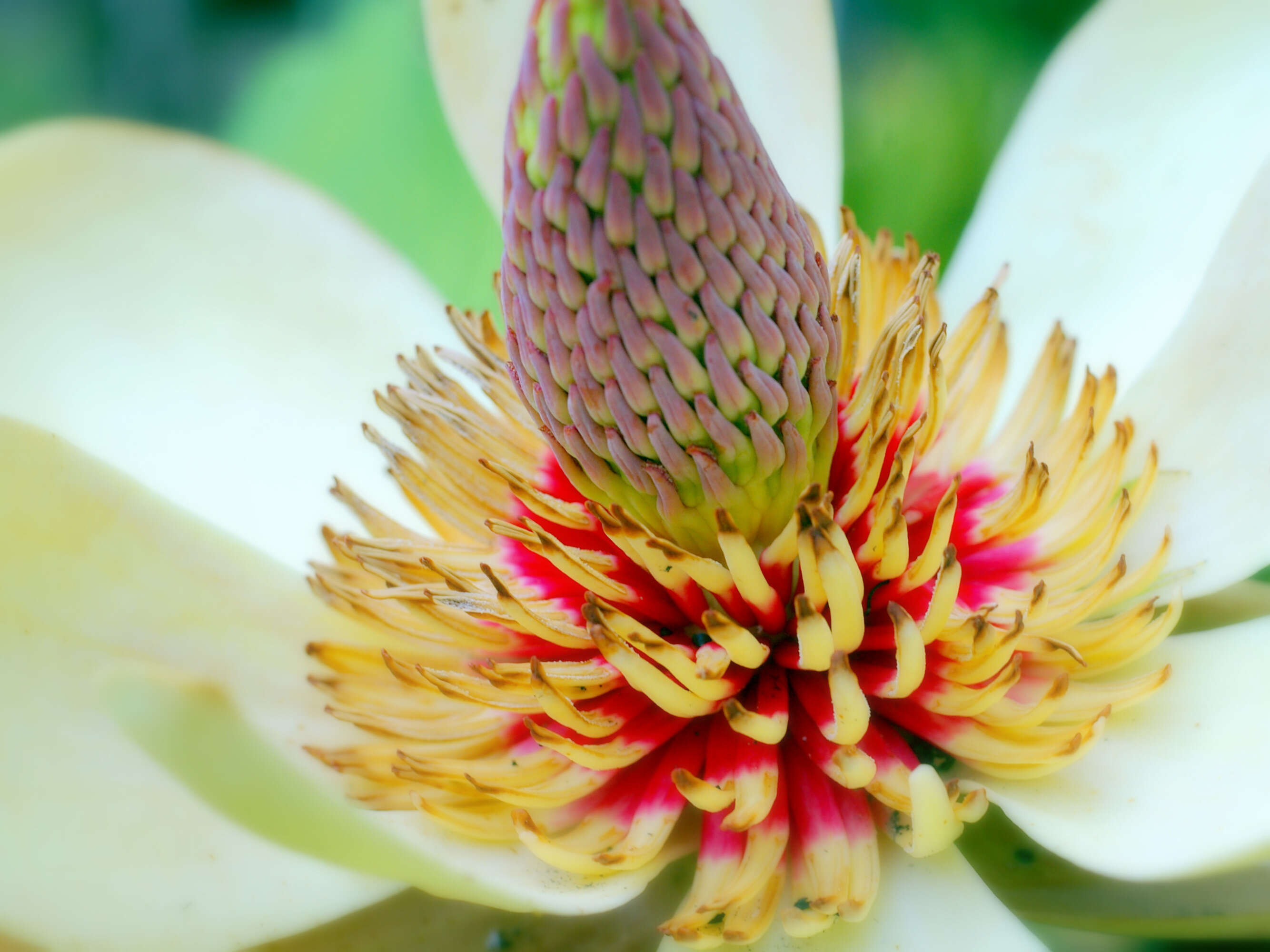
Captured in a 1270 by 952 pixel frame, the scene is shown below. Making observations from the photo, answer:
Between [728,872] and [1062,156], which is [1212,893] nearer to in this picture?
[728,872]

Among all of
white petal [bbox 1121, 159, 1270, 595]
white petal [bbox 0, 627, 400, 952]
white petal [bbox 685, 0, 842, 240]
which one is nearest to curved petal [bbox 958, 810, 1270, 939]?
white petal [bbox 1121, 159, 1270, 595]

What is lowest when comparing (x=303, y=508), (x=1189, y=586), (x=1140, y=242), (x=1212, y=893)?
(x=1212, y=893)

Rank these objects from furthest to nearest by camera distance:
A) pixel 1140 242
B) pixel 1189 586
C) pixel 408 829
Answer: pixel 1140 242, pixel 1189 586, pixel 408 829

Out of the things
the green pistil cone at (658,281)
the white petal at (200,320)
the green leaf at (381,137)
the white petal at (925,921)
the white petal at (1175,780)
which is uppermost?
the green leaf at (381,137)

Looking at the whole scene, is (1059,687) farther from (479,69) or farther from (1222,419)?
(479,69)

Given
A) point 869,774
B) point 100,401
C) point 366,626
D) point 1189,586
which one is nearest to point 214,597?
point 366,626

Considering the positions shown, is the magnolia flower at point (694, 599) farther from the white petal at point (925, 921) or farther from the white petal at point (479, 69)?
the white petal at point (479, 69)

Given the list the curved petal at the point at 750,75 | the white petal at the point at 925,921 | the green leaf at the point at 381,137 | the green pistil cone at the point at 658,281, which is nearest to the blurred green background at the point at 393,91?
the green leaf at the point at 381,137
